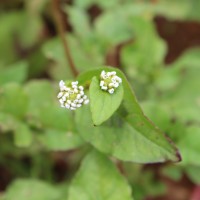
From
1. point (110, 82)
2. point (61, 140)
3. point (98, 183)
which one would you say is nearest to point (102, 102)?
point (110, 82)

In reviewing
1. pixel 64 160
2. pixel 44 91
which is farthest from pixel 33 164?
pixel 44 91

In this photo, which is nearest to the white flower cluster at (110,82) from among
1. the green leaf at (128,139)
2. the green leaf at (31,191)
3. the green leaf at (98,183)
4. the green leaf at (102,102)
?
the green leaf at (102,102)

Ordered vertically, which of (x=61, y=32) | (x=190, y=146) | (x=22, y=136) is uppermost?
(x=61, y=32)

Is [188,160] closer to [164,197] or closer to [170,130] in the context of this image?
[170,130]

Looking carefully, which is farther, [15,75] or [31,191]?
[15,75]

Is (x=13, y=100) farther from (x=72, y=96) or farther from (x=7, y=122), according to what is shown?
(x=72, y=96)

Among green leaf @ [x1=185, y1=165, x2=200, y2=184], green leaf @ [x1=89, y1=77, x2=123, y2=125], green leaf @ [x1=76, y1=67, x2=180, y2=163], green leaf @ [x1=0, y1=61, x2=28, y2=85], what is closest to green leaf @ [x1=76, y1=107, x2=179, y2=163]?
green leaf @ [x1=76, y1=67, x2=180, y2=163]
